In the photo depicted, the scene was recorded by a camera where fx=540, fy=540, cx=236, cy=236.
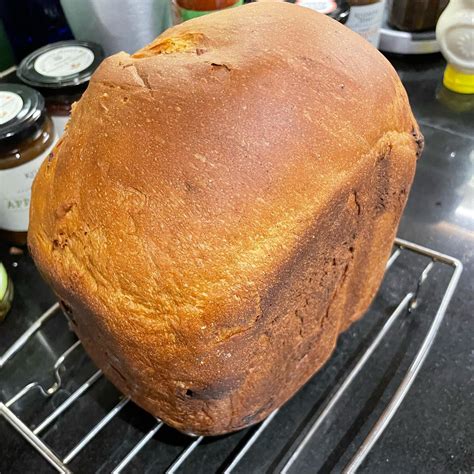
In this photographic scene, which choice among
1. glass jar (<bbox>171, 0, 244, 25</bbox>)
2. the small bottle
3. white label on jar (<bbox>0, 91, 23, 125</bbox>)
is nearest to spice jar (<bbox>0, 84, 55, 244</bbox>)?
white label on jar (<bbox>0, 91, 23, 125</bbox>)

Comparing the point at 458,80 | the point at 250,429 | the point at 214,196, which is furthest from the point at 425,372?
the point at 458,80

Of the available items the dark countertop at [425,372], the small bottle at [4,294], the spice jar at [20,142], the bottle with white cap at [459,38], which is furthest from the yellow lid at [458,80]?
the small bottle at [4,294]

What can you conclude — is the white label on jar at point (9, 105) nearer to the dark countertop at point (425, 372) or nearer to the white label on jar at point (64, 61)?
the white label on jar at point (64, 61)

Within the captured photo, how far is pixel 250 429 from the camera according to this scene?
0.75 metres

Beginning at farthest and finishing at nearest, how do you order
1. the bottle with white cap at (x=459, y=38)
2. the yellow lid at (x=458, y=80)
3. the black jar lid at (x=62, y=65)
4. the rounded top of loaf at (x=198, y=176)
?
1. the yellow lid at (x=458, y=80)
2. the bottle with white cap at (x=459, y=38)
3. the black jar lid at (x=62, y=65)
4. the rounded top of loaf at (x=198, y=176)

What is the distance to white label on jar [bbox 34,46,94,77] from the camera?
101cm

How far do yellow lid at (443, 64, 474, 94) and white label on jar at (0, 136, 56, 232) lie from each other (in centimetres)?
103

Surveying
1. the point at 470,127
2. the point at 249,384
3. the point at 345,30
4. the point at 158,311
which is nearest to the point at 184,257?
the point at 158,311

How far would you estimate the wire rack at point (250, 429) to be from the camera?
2.21 feet

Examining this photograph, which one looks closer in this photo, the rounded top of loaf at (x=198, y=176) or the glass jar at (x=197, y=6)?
the rounded top of loaf at (x=198, y=176)

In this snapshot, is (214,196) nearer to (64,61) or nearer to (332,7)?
(64,61)

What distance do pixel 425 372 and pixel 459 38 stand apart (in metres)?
0.86

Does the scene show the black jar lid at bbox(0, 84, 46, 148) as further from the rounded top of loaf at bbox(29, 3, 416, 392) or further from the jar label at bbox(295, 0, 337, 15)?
the jar label at bbox(295, 0, 337, 15)

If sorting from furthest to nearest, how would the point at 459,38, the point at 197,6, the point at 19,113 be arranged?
the point at 459,38, the point at 197,6, the point at 19,113
